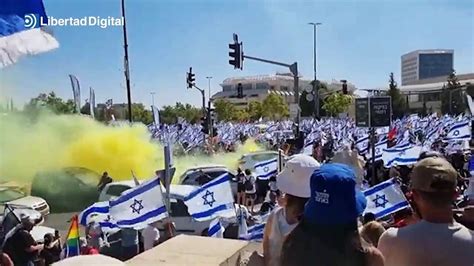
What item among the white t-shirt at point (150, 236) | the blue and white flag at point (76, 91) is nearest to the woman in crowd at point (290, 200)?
the white t-shirt at point (150, 236)

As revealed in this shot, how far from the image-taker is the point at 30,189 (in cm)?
2016

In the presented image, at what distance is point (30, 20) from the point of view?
5.95 meters

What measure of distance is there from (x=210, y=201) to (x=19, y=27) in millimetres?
4562

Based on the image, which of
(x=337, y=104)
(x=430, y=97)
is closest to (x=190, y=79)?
(x=337, y=104)

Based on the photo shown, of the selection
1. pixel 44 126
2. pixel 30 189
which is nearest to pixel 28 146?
pixel 44 126

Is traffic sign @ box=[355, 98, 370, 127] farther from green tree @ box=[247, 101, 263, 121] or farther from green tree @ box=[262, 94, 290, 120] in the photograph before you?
green tree @ box=[247, 101, 263, 121]

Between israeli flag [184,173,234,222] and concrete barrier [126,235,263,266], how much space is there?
627cm

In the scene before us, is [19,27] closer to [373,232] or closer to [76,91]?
[373,232]

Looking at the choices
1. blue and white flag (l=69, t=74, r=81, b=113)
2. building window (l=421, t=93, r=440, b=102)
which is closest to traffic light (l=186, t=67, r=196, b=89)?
blue and white flag (l=69, t=74, r=81, b=113)

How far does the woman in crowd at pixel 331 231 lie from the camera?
232 centimetres

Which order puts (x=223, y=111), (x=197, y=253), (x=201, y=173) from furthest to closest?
(x=223, y=111)
(x=201, y=173)
(x=197, y=253)

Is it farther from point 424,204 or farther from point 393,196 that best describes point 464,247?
point 393,196

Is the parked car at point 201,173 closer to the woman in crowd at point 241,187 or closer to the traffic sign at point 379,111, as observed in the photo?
the woman in crowd at point 241,187

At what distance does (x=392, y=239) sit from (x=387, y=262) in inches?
4.2
